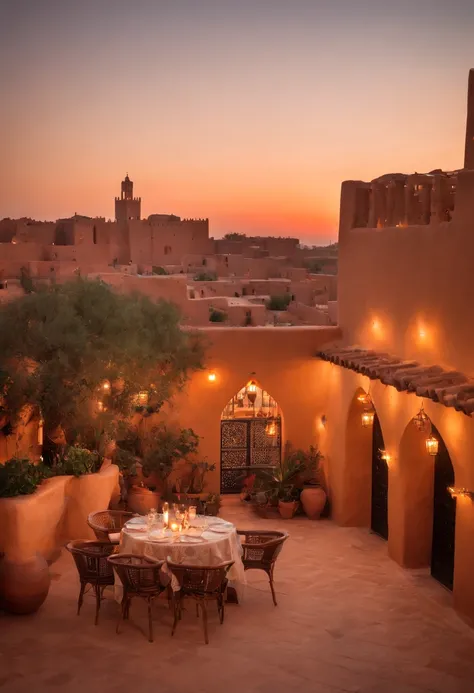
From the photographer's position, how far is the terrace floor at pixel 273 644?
881 cm

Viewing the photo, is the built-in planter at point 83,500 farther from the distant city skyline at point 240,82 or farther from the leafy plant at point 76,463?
the distant city skyline at point 240,82

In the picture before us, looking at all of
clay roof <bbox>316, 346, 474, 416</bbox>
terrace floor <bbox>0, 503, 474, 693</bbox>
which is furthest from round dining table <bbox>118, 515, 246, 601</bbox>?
clay roof <bbox>316, 346, 474, 416</bbox>

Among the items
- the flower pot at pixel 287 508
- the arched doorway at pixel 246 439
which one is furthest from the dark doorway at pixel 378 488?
the arched doorway at pixel 246 439

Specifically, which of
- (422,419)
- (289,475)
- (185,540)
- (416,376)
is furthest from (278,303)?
(185,540)

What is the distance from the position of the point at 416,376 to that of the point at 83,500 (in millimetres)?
5751

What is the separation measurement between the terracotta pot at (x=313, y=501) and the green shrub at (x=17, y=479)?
5.63m

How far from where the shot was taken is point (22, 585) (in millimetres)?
10273

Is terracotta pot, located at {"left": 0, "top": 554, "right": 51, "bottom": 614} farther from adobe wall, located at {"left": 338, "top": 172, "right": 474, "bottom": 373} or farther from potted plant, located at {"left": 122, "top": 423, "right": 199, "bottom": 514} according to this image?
adobe wall, located at {"left": 338, "top": 172, "right": 474, "bottom": 373}

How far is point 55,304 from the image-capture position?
13594mm

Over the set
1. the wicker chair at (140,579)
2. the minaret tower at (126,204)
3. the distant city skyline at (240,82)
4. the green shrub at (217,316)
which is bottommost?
the wicker chair at (140,579)

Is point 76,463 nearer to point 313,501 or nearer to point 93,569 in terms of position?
point 93,569

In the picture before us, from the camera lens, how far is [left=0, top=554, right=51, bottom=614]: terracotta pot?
10.3m

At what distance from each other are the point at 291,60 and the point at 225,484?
9.60 metres

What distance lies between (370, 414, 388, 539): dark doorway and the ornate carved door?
2.54 m
